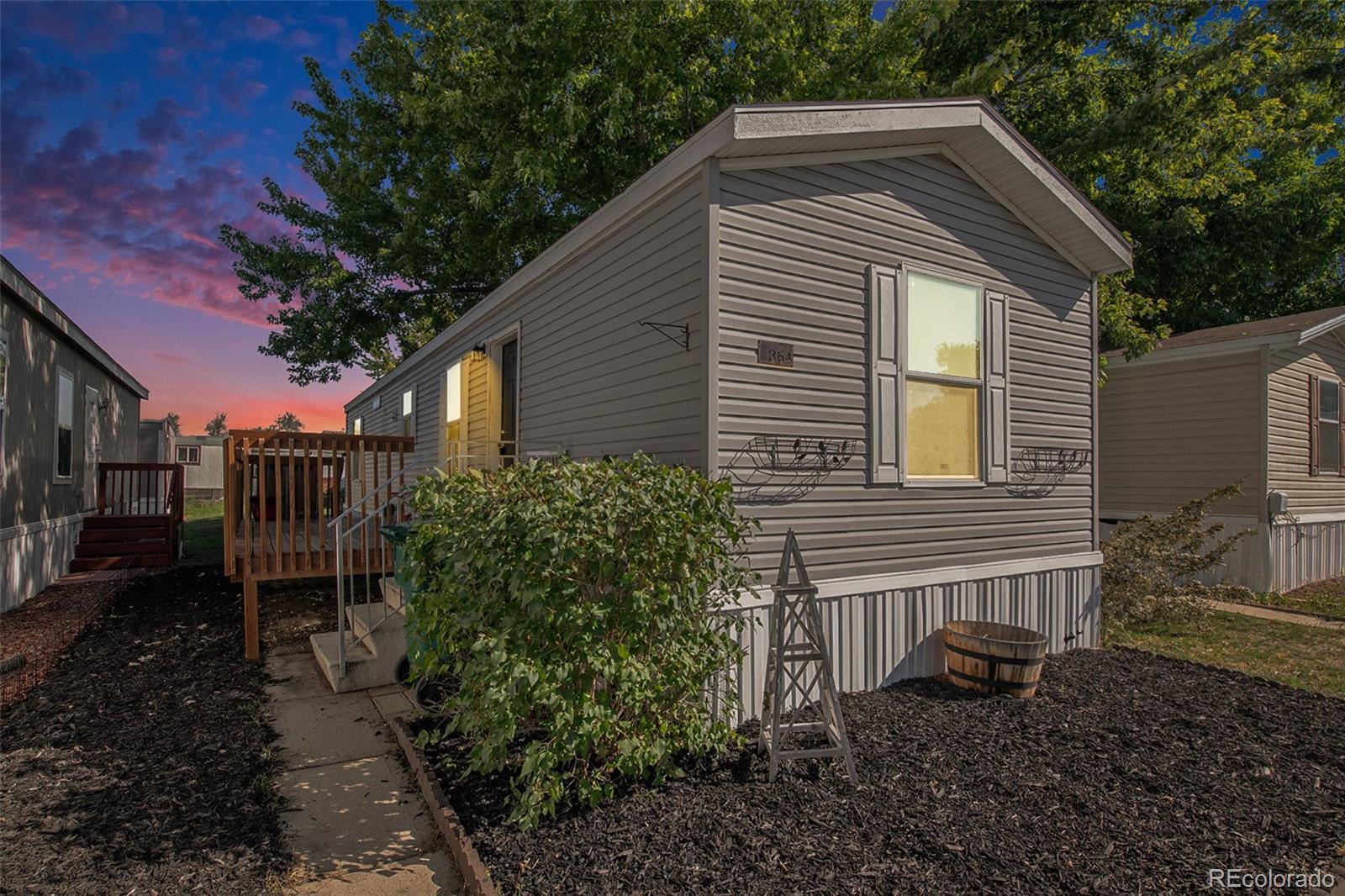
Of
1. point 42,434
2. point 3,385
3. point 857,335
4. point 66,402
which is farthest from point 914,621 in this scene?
point 66,402

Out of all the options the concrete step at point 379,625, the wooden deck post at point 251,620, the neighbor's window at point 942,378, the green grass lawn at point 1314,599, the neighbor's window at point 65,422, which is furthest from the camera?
the neighbor's window at point 65,422

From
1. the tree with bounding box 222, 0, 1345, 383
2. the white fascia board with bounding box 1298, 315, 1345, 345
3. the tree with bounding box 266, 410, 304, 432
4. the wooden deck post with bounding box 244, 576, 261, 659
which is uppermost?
the tree with bounding box 222, 0, 1345, 383

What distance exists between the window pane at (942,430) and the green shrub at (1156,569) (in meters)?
2.96

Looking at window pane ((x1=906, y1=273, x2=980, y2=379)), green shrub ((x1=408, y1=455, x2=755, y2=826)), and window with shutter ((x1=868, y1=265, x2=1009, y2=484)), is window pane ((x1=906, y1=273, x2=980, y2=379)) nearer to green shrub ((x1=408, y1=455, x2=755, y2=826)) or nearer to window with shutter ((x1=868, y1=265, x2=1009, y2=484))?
window with shutter ((x1=868, y1=265, x2=1009, y2=484))

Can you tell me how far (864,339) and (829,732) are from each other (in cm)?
258

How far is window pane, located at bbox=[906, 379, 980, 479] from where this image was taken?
5035 mm

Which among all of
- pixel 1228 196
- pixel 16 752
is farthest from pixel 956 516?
pixel 1228 196

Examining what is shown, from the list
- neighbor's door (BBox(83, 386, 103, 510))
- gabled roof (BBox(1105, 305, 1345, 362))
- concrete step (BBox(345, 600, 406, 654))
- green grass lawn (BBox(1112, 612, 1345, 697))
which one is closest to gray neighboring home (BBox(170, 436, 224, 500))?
neighbor's door (BBox(83, 386, 103, 510))

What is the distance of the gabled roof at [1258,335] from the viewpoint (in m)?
9.02

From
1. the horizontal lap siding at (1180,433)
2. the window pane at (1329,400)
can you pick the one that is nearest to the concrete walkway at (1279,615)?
the horizontal lap siding at (1180,433)

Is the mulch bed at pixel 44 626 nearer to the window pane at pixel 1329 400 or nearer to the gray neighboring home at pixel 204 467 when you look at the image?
the window pane at pixel 1329 400

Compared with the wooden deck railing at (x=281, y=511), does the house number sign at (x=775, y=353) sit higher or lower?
higher

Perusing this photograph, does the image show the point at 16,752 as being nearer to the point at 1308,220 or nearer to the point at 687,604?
the point at 687,604

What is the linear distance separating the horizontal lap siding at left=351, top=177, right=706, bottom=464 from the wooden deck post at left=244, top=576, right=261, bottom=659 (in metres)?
2.63
